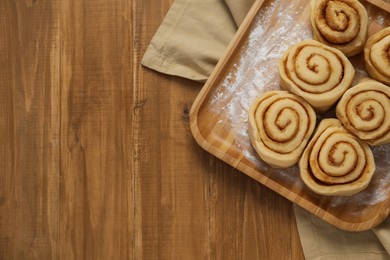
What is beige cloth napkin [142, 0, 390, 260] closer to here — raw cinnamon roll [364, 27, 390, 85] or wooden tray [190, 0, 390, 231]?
wooden tray [190, 0, 390, 231]

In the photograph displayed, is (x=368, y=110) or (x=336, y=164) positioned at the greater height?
(x=368, y=110)

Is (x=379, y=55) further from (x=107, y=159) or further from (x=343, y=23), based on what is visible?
(x=107, y=159)

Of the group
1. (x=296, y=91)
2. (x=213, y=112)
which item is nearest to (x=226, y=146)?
(x=213, y=112)

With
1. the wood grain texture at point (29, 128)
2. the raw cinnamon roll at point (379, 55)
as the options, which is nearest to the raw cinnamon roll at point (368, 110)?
the raw cinnamon roll at point (379, 55)

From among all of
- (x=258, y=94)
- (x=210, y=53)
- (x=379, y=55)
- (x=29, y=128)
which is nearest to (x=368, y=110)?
(x=379, y=55)

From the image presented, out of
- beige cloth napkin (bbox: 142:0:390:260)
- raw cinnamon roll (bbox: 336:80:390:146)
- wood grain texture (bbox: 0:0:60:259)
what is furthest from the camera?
wood grain texture (bbox: 0:0:60:259)

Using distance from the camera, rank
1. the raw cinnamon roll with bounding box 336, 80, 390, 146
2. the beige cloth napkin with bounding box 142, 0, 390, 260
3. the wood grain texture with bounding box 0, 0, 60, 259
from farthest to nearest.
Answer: the wood grain texture with bounding box 0, 0, 60, 259, the beige cloth napkin with bounding box 142, 0, 390, 260, the raw cinnamon roll with bounding box 336, 80, 390, 146

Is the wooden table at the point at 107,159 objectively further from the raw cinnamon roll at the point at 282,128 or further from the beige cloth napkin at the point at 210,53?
the raw cinnamon roll at the point at 282,128

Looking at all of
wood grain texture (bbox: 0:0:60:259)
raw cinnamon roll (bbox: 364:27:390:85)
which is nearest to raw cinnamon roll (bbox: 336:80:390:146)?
raw cinnamon roll (bbox: 364:27:390:85)
